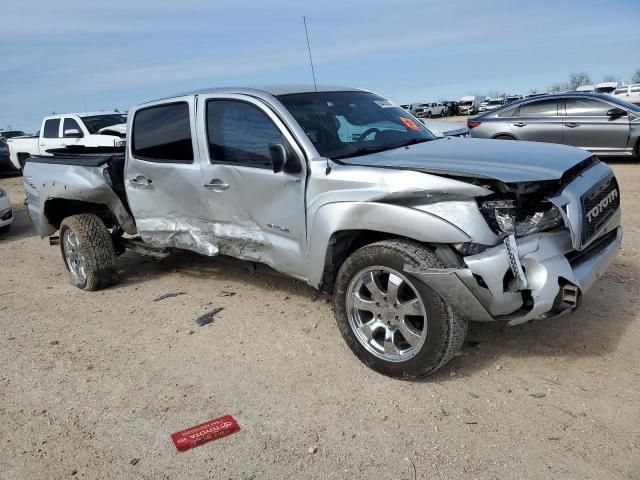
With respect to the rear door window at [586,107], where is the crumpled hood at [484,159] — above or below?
above

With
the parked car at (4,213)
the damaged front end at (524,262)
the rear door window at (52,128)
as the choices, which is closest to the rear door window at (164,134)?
the damaged front end at (524,262)

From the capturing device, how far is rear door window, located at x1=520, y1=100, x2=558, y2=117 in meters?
11.0

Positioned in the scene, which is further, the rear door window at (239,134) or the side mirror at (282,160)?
the rear door window at (239,134)

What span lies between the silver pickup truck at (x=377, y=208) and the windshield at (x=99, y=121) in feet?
27.6

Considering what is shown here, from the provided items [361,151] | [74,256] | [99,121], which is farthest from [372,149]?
[99,121]

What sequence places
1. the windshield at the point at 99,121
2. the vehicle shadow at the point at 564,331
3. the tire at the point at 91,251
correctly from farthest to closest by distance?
the windshield at the point at 99,121, the tire at the point at 91,251, the vehicle shadow at the point at 564,331

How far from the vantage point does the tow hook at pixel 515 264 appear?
2887 mm

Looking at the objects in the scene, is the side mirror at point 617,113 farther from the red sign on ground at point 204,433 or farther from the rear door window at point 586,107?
the red sign on ground at point 204,433

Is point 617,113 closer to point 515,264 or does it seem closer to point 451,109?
point 515,264

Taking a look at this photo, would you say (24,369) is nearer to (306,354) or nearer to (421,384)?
(306,354)

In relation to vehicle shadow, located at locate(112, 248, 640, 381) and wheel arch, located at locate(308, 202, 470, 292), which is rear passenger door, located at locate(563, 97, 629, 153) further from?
wheel arch, located at locate(308, 202, 470, 292)

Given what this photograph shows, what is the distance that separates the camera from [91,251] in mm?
5535

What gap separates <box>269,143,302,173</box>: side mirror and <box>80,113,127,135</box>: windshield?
34.3ft

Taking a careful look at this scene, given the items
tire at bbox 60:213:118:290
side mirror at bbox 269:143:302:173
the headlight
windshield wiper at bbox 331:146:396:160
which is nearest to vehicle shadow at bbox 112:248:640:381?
the headlight
